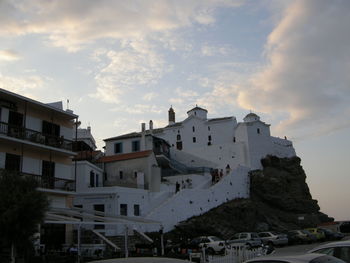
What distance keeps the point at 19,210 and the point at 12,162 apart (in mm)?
13501

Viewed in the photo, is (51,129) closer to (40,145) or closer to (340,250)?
(40,145)

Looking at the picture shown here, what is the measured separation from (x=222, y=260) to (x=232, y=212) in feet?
89.3

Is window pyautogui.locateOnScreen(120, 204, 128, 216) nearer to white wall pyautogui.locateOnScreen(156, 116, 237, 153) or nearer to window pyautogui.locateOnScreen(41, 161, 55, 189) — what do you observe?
window pyautogui.locateOnScreen(41, 161, 55, 189)

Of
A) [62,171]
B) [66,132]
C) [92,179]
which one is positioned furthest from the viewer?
[92,179]

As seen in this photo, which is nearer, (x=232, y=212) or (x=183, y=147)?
(x=232, y=212)

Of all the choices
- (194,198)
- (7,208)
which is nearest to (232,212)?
(194,198)

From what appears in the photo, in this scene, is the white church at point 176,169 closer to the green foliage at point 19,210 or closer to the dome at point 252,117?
the dome at point 252,117

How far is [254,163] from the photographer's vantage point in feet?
196

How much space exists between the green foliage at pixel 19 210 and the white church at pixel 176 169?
9519 mm

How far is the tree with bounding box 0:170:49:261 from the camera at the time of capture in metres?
13.7

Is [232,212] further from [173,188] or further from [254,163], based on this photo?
[254,163]

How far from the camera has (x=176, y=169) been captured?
52.6 meters

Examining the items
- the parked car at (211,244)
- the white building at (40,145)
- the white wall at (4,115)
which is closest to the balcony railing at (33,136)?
the white building at (40,145)

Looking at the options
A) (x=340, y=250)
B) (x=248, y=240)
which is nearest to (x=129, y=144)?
(x=248, y=240)
